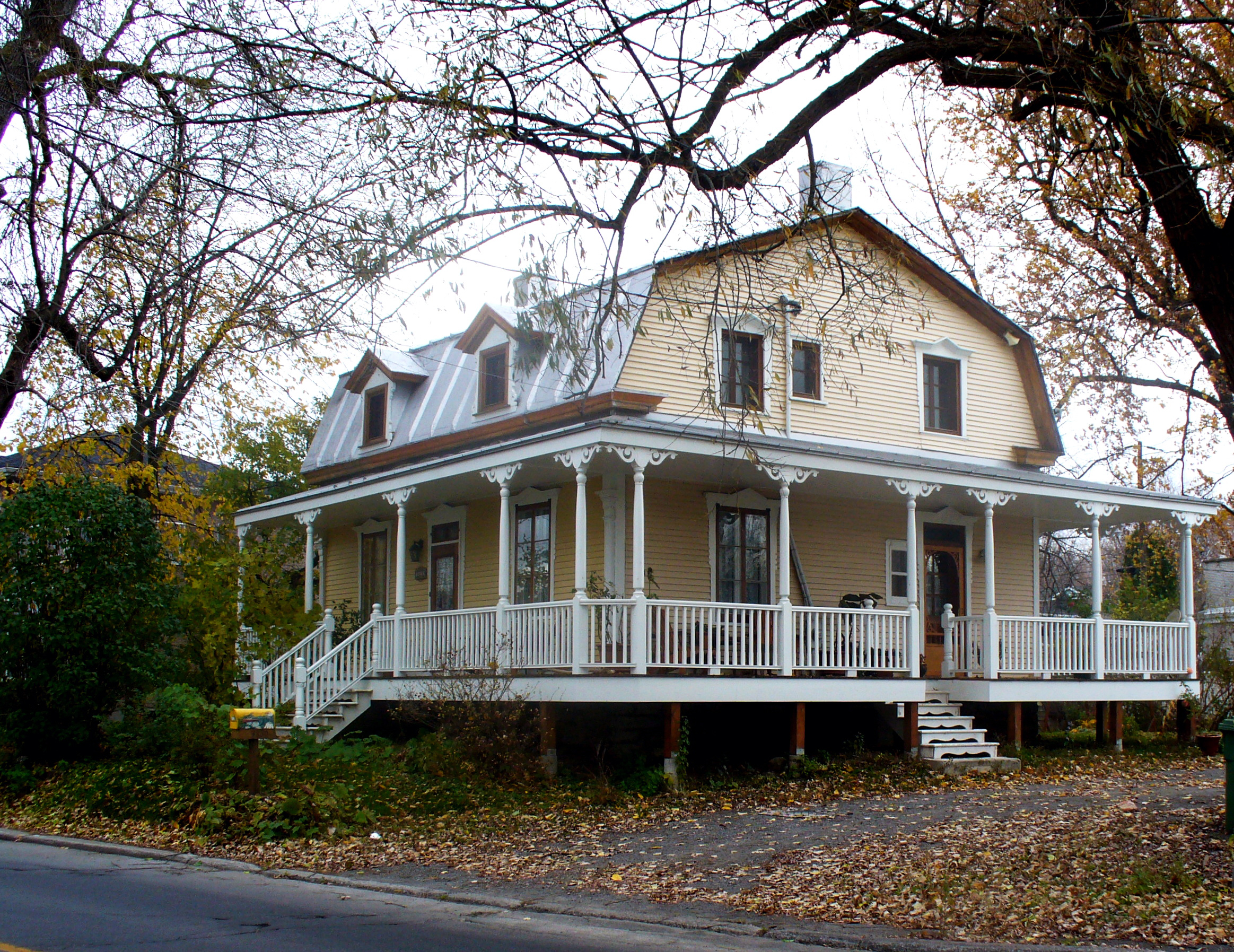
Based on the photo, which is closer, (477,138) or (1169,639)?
(477,138)

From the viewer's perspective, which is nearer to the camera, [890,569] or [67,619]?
[67,619]

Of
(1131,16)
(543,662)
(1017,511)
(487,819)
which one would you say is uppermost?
(1131,16)

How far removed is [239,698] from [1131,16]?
50.7 ft

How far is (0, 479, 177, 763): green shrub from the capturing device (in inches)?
623

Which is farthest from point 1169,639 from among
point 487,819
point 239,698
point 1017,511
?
point 239,698

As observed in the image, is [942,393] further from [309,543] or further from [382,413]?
[309,543]

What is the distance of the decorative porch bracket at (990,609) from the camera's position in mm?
18250

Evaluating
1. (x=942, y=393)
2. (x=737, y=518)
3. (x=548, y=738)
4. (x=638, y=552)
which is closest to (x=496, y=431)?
(x=737, y=518)

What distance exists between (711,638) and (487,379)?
6.97m

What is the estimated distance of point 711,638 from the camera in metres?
15.6

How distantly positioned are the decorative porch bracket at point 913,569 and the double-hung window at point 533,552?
527cm

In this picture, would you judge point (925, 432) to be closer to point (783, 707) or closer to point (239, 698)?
point (783, 707)

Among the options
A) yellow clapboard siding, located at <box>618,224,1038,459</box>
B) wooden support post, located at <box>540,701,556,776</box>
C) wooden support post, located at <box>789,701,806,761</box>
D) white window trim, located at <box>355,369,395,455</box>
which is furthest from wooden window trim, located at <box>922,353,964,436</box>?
white window trim, located at <box>355,369,395,455</box>

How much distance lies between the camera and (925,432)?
21.2m
